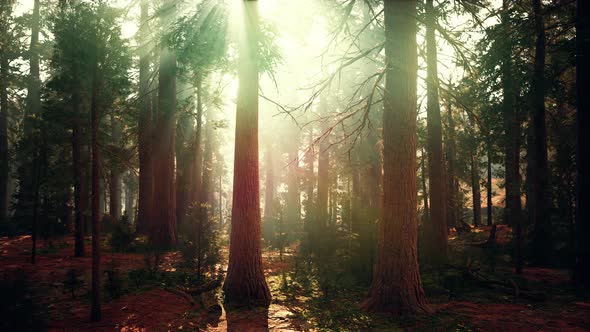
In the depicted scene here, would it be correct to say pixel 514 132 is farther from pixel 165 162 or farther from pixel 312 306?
pixel 165 162

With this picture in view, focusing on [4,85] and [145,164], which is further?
[4,85]

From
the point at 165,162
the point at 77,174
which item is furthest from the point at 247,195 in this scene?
the point at 77,174

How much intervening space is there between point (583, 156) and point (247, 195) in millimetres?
9184

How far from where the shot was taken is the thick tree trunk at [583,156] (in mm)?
9195

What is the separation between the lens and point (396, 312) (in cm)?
719

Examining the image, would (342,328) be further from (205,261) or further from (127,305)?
(205,261)

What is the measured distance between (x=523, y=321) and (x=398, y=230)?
9.71 ft

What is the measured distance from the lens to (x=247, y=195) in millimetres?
8734

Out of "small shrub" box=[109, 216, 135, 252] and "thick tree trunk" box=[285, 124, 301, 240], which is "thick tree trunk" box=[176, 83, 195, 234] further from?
"thick tree trunk" box=[285, 124, 301, 240]

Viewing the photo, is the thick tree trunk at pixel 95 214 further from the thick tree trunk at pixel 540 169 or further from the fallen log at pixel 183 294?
the thick tree trunk at pixel 540 169

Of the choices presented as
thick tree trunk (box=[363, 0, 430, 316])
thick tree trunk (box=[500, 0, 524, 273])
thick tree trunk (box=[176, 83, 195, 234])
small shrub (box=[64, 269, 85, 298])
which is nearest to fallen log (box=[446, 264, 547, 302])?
thick tree trunk (box=[500, 0, 524, 273])

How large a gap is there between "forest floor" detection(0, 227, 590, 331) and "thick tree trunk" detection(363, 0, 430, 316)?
22.1 inches

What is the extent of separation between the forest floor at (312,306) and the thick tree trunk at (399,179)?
22.1 inches

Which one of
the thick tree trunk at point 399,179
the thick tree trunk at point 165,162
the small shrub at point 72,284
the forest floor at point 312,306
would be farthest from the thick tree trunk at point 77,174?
the thick tree trunk at point 399,179
